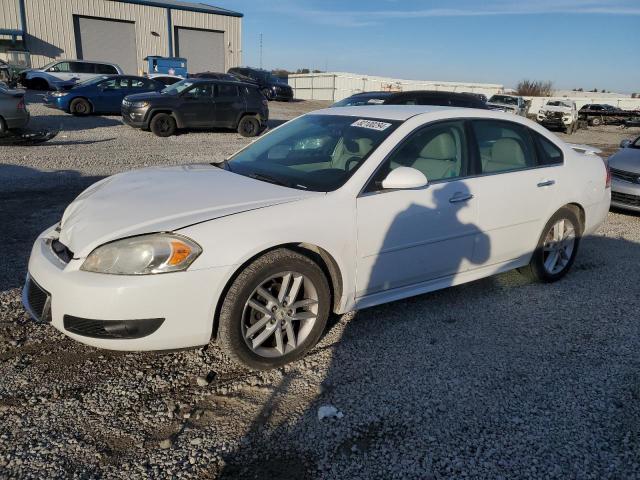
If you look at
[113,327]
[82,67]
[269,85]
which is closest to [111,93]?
[82,67]

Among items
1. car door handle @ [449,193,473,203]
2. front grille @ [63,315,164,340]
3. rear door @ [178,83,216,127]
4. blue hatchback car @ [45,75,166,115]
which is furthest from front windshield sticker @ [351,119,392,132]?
blue hatchback car @ [45,75,166,115]

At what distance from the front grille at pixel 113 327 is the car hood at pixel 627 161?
763 centimetres

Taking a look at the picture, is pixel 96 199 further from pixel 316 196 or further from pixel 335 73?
pixel 335 73

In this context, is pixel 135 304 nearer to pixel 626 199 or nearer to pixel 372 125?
pixel 372 125

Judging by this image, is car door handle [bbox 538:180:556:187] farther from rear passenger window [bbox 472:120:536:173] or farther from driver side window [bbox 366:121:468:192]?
driver side window [bbox 366:121:468:192]

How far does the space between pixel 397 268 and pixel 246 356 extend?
120cm

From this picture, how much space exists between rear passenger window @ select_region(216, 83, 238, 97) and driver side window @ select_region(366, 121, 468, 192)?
39.9ft

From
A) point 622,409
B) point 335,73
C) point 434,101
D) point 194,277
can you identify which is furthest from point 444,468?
point 335,73

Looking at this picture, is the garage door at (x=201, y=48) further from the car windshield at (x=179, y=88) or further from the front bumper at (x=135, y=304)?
the front bumper at (x=135, y=304)

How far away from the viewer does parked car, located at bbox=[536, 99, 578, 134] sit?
2666 cm

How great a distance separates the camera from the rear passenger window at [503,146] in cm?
407

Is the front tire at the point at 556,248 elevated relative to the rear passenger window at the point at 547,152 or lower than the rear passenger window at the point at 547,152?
lower

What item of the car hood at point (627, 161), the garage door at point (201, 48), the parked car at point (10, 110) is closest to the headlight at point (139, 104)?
the parked car at point (10, 110)

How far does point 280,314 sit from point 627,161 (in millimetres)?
7209
